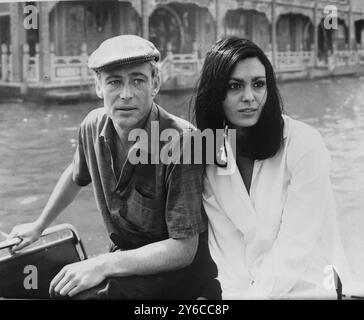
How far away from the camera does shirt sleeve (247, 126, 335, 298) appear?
132 cm

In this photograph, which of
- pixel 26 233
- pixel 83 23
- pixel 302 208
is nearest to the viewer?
pixel 302 208

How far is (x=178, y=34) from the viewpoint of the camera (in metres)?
2.15

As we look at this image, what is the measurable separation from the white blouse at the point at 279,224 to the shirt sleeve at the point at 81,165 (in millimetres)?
378

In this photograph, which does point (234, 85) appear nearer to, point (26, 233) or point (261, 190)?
point (261, 190)

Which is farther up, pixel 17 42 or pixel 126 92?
pixel 17 42

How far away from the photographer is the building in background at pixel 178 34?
78.7 inches

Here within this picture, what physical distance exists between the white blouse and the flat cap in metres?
0.36

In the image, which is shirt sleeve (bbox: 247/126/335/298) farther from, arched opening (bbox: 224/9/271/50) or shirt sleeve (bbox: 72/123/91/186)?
arched opening (bbox: 224/9/271/50)

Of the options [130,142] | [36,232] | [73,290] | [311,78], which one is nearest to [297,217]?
[130,142]

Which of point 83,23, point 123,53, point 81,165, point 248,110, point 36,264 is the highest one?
point 83,23

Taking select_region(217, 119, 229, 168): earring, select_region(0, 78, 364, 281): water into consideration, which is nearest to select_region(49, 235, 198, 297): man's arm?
select_region(217, 119, 229, 168): earring

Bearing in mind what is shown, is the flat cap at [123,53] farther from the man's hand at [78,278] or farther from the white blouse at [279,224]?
the man's hand at [78,278]

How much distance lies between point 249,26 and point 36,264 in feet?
3.87

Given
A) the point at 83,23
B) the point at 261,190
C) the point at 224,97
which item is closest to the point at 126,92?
the point at 224,97
